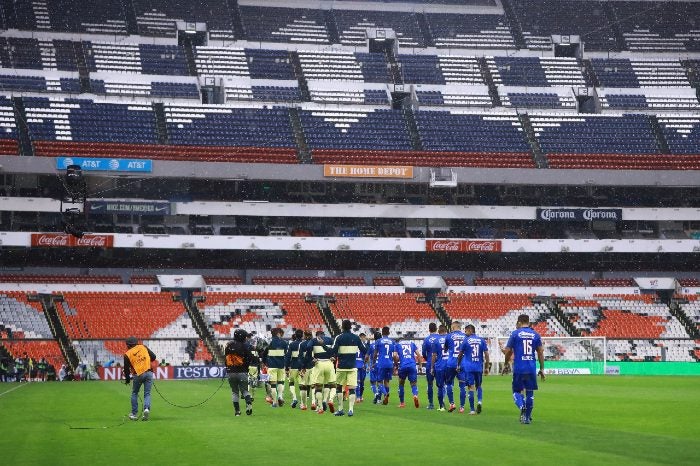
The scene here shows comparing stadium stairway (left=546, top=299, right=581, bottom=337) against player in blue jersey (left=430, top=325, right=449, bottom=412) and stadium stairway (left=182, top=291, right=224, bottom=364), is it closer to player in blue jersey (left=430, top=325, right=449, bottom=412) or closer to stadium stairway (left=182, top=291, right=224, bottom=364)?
stadium stairway (left=182, top=291, right=224, bottom=364)

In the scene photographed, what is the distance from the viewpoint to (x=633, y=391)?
41375mm

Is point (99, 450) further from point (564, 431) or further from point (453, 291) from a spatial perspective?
point (453, 291)

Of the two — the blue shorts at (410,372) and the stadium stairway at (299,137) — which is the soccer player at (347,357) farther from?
the stadium stairway at (299,137)

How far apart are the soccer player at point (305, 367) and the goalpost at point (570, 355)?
32.6 m

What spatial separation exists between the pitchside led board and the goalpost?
1030 inches

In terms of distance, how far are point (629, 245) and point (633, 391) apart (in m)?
38.2

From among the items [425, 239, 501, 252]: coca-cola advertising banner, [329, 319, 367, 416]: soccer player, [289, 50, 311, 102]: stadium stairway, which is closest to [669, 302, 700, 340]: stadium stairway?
[425, 239, 501, 252]: coca-cola advertising banner

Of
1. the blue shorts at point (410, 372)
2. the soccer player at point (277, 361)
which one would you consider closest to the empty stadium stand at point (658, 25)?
the blue shorts at point (410, 372)

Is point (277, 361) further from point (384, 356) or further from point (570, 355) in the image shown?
point (570, 355)

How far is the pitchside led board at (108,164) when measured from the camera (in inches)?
2734

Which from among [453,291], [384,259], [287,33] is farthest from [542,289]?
[287,33]

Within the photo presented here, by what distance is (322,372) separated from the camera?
92.9 feet

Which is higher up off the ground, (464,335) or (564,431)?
(464,335)

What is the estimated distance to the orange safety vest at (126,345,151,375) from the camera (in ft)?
86.3
